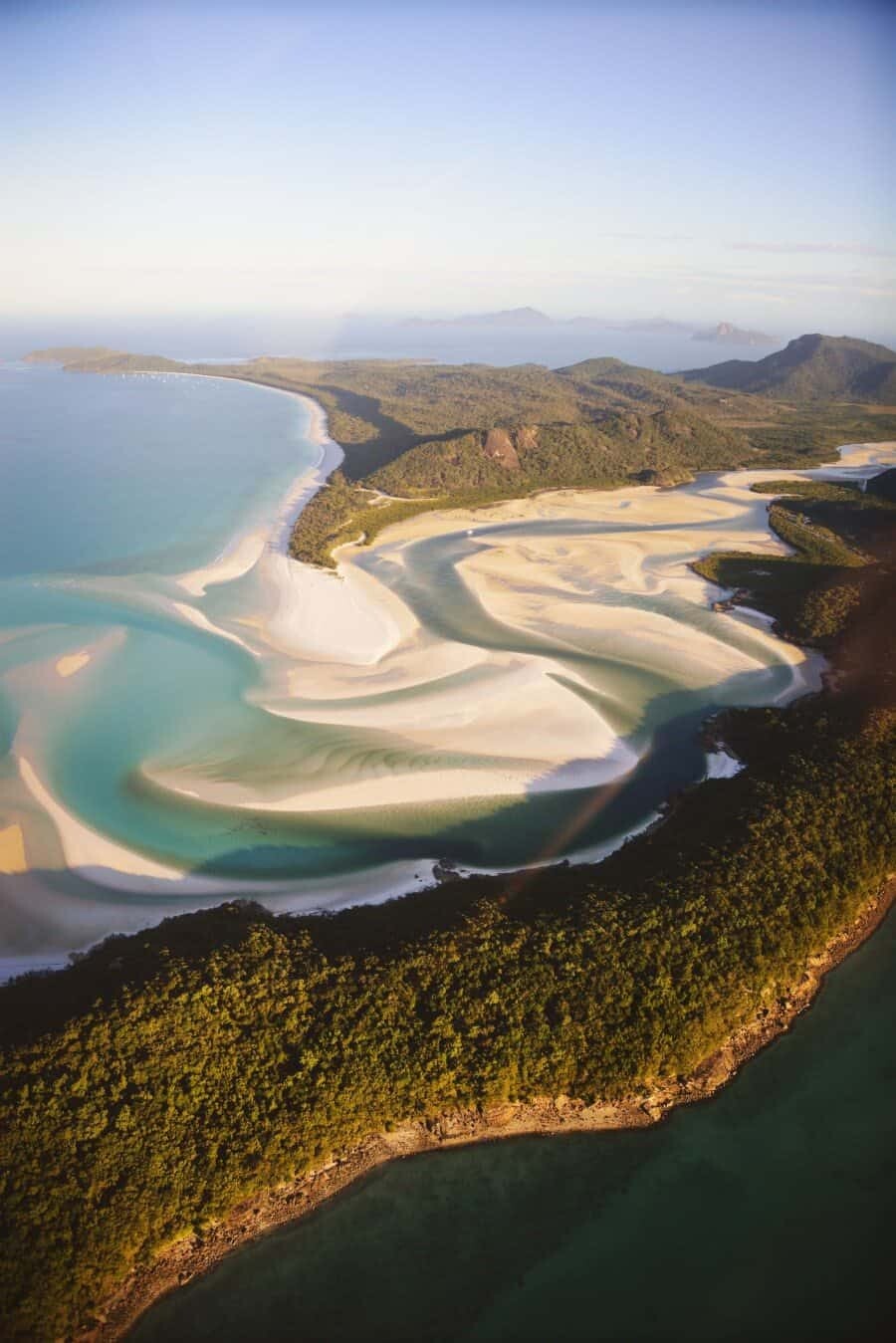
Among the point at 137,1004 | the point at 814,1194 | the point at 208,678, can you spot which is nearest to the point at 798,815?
the point at 814,1194

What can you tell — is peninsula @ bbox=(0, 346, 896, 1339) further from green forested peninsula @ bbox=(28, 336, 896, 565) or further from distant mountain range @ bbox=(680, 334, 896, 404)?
distant mountain range @ bbox=(680, 334, 896, 404)

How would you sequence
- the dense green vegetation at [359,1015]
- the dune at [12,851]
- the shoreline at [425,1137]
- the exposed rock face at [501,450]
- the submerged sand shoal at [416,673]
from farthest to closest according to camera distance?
the exposed rock face at [501,450] → the submerged sand shoal at [416,673] → the dune at [12,851] → the dense green vegetation at [359,1015] → the shoreline at [425,1137]

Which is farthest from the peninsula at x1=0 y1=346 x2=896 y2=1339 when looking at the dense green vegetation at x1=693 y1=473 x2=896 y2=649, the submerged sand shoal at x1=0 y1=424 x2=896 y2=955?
the dense green vegetation at x1=693 y1=473 x2=896 y2=649

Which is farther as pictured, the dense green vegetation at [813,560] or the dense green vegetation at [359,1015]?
the dense green vegetation at [813,560]

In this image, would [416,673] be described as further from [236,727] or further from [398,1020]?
[398,1020]

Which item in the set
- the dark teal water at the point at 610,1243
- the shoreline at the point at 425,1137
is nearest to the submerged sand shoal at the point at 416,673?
the shoreline at the point at 425,1137

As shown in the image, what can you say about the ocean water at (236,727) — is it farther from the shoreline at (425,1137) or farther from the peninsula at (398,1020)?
the shoreline at (425,1137)
